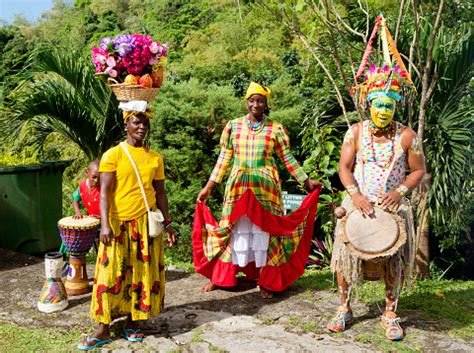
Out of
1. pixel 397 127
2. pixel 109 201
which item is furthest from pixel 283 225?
pixel 109 201

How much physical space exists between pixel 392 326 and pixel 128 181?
230 centimetres

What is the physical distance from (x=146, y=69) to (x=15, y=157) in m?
4.34

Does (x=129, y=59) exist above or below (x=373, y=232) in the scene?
above

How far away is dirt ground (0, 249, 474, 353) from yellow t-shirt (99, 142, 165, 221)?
99 centimetres

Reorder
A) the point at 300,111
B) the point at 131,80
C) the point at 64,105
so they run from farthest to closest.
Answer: the point at 300,111, the point at 64,105, the point at 131,80

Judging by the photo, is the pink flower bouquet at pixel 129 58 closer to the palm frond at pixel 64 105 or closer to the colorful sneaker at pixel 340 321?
the palm frond at pixel 64 105

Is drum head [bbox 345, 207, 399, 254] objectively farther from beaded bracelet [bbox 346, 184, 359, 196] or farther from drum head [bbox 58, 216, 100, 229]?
drum head [bbox 58, 216, 100, 229]

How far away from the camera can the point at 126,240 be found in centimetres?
385

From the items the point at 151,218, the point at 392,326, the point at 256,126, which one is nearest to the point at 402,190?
the point at 392,326

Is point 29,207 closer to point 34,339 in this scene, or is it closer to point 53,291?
point 53,291

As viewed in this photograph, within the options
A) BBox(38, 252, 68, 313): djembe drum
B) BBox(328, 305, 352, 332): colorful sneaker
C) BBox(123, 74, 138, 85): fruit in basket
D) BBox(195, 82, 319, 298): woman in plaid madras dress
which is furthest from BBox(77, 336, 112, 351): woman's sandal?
BBox(123, 74, 138, 85): fruit in basket

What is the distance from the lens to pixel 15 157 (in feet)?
25.5

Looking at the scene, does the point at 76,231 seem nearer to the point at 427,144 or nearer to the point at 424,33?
the point at 427,144

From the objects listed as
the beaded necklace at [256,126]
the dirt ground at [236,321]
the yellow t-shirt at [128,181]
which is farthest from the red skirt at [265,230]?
the yellow t-shirt at [128,181]
